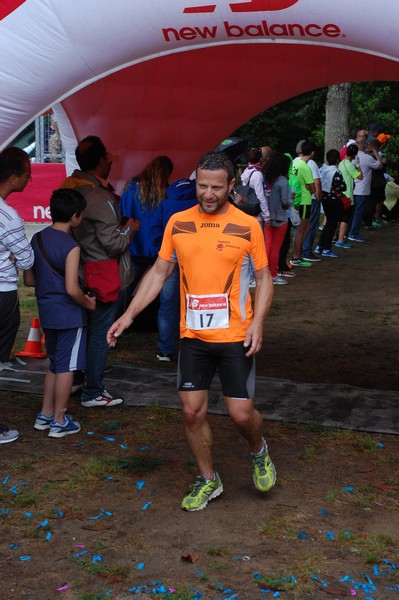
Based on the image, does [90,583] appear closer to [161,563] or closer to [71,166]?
[161,563]

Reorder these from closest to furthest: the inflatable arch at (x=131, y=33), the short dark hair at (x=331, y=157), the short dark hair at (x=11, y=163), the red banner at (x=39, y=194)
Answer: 1. the inflatable arch at (x=131, y=33)
2. the short dark hair at (x=11, y=163)
3. the red banner at (x=39, y=194)
4. the short dark hair at (x=331, y=157)

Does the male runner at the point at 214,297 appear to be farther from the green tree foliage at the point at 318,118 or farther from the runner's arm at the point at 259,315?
the green tree foliage at the point at 318,118

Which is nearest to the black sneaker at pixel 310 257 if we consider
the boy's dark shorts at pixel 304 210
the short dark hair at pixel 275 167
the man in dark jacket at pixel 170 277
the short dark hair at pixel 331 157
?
the boy's dark shorts at pixel 304 210

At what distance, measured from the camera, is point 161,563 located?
4.52 metres

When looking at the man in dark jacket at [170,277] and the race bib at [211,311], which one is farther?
the man in dark jacket at [170,277]

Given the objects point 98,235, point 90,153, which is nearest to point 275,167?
point 90,153

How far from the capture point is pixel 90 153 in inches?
273

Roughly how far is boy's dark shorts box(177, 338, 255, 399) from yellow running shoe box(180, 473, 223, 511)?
0.57 m

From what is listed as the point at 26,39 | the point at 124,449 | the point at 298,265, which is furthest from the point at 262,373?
the point at 298,265

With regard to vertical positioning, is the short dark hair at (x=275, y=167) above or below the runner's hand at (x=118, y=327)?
above

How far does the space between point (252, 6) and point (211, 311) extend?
2010mm

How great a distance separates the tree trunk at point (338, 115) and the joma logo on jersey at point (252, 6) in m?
16.4

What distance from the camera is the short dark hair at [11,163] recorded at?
6008 millimetres

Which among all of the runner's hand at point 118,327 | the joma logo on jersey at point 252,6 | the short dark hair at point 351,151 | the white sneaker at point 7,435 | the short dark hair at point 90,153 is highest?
the joma logo on jersey at point 252,6
